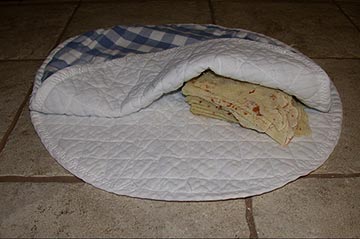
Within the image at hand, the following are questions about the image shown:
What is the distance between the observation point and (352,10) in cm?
120

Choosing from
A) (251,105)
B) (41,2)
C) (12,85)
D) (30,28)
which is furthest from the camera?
(41,2)

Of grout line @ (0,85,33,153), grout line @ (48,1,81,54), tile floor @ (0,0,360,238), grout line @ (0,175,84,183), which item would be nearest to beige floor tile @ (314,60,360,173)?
tile floor @ (0,0,360,238)

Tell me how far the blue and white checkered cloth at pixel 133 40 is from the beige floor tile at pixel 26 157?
18 centimetres

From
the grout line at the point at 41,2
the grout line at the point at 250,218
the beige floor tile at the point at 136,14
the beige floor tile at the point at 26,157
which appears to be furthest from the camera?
the grout line at the point at 41,2

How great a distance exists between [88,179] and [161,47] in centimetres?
41

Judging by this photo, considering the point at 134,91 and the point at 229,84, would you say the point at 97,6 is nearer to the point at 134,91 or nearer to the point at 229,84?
the point at 134,91

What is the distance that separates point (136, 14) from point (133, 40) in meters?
0.25

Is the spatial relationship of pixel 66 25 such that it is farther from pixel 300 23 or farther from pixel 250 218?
pixel 250 218

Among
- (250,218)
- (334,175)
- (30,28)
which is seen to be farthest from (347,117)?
(30,28)

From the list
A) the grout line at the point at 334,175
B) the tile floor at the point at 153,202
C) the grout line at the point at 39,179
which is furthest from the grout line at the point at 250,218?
the grout line at the point at 39,179

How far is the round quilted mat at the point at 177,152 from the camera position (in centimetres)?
60

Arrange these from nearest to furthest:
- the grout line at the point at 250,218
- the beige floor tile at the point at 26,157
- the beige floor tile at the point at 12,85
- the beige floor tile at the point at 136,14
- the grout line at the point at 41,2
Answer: the grout line at the point at 250,218 → the beige floor tile at the point at 26,157 → the beige floor tile at the point at 12,85 → the beige floor tile at the point at 136,14 → the grout line at the point at 41,2

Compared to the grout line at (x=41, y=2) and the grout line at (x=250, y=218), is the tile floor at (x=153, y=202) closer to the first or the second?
the grout line at (x=250, y=218)

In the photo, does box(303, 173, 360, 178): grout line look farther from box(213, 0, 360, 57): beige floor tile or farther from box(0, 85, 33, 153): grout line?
box(0, 85, 33, 153): grout line
